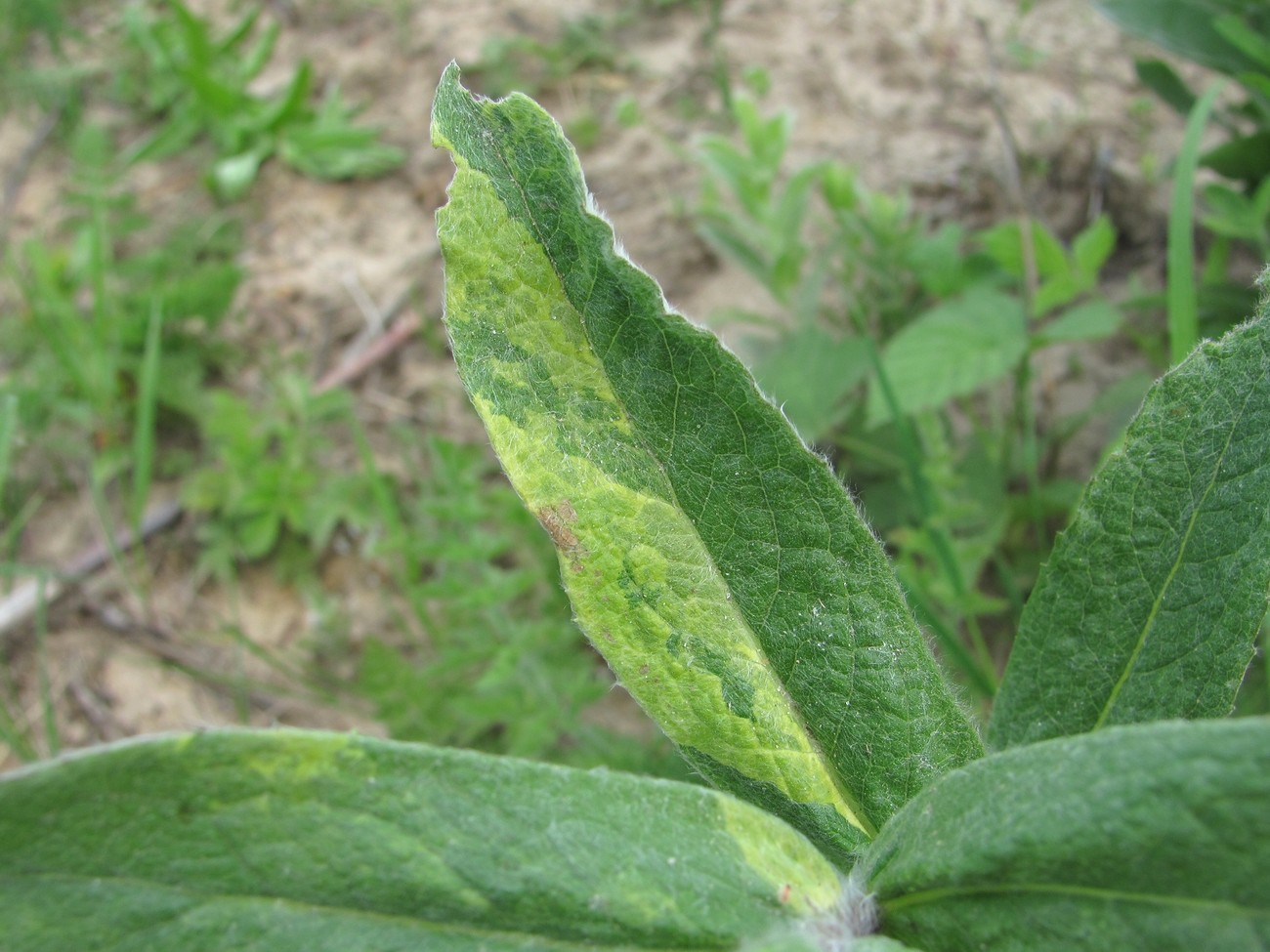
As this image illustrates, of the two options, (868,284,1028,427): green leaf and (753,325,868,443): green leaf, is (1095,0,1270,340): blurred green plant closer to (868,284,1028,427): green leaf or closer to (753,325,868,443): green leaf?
(868,284,1028,427): green leaf

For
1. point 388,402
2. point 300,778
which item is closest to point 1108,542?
point 300,778

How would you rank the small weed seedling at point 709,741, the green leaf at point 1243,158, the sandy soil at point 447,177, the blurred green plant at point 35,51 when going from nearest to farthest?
the small weed seedling at point 709,741, the green leaf at point 1243,158, the sandy soil at point 447,177, the blurred green plant at point 35,51

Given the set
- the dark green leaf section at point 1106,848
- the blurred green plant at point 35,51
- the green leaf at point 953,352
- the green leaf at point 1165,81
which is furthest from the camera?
the blurred green plant at point 35,51

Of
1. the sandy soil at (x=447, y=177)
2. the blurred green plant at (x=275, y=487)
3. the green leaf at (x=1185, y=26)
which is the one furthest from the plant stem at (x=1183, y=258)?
the blurred green plant at (x=275, y=487)

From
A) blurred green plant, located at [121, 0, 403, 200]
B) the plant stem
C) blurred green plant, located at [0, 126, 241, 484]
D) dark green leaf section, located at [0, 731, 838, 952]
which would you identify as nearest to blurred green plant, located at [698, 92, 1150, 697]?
the plant stem

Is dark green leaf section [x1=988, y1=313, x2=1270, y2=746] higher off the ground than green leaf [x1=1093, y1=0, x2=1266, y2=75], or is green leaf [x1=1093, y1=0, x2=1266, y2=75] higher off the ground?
green leaf [x1=1093, y1=0, x2=1266, y2=75]

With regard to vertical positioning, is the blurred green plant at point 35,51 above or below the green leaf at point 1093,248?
above

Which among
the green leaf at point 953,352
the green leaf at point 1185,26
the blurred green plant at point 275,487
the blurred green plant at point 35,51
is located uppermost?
the blurred green plant at point 35,51

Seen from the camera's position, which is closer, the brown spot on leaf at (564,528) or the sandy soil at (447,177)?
the brown spot on leaf at (564,528)

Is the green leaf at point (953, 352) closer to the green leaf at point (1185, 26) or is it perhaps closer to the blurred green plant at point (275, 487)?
the green leaf at point (1185, 26)
